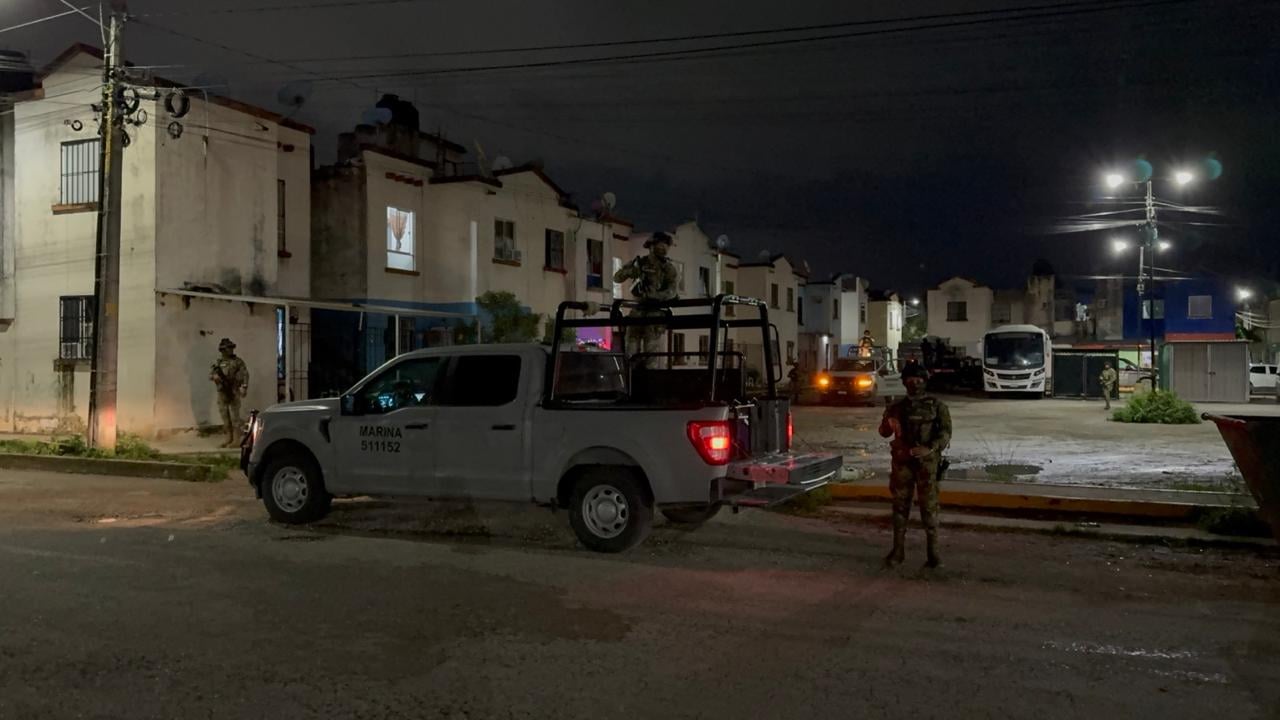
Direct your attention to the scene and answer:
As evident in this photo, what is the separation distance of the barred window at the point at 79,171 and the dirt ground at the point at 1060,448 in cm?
1369

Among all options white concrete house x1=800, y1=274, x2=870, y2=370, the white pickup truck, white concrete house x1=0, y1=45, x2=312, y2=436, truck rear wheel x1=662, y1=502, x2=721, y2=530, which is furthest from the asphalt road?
white concrete house x1=800, y1=274, x2=870, y2=370

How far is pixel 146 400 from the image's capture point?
1705 cm

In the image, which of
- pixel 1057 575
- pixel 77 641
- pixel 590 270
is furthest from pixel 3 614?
pixel 590 270

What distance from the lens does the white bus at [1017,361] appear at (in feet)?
112

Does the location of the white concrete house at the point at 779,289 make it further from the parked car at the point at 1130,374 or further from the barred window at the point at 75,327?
the barred window at the point at 75,327

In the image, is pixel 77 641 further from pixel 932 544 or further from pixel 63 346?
pixel 63 346

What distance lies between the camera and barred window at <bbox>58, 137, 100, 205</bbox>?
1803 cm

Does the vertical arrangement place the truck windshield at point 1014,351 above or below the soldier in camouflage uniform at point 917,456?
above

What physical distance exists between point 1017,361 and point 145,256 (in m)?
28.0

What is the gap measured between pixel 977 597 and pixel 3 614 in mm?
6292

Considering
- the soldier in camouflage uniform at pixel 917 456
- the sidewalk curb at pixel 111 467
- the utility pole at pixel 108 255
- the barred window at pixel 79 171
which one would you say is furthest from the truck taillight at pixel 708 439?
the barred window at pixel 79 171

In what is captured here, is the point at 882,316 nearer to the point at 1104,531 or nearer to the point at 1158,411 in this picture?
the point at 1158,411

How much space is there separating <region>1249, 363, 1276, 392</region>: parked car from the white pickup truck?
34101mm

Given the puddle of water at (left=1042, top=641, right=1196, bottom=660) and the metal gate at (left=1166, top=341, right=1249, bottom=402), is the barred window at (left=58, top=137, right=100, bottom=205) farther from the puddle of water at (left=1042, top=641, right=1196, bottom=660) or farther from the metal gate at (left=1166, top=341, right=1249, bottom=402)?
the metal gate at (left=1166, top=341, right=1249, bottom=402)
